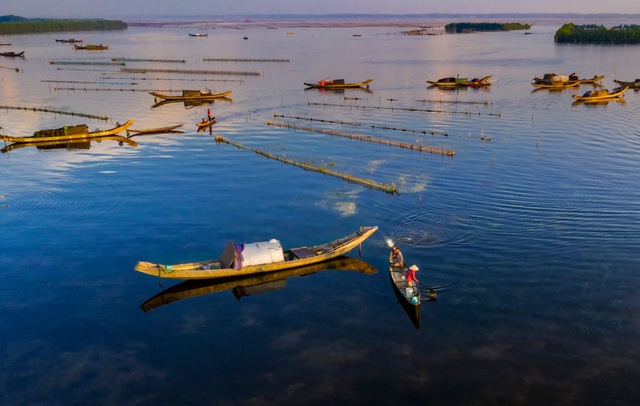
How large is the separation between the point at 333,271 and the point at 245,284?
6399 mm

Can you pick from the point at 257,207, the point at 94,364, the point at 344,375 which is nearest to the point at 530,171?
the point at 257,207

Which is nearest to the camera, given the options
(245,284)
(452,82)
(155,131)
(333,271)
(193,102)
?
(245,284)

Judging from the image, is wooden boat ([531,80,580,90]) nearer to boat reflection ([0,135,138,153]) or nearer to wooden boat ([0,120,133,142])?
boat reflection ([0,135,138,153])

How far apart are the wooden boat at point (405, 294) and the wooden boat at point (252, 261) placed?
4.92 meters

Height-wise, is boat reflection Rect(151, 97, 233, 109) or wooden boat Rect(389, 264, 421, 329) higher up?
boat reflection Rect(151, 97, 233, 109)

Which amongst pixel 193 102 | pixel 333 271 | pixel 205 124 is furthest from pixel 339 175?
pixel 193 102

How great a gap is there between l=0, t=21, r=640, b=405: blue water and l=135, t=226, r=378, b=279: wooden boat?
1488mm

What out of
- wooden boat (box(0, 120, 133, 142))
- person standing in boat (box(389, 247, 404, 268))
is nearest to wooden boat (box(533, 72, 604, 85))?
wooden boat (box(0, 120, 133, 142))

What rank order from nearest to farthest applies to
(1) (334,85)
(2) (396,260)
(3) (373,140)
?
1. (2) (396,260)
2. (3) (373,140)
3. (1) (334,85)

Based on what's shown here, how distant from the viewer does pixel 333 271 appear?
3884 cm

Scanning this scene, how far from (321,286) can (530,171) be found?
33156 millimetres

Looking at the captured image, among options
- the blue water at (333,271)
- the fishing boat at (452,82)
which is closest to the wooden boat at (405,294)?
the blue water at (333,271)

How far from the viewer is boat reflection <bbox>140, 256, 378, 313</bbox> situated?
35844 millimetres

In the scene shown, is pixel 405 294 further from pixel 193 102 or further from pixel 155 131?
pixel 193 102
